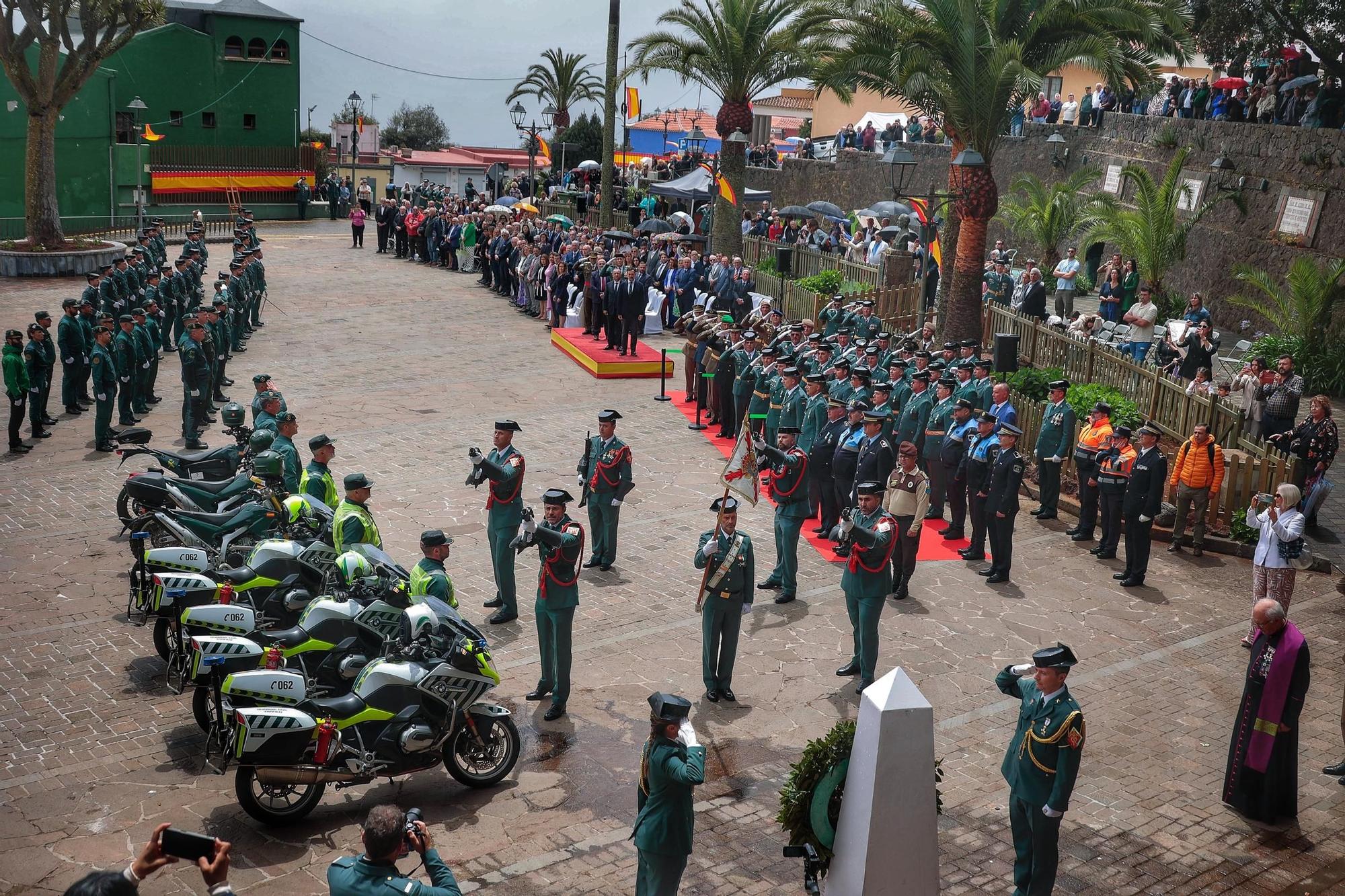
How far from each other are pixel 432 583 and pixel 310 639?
97 centimetres

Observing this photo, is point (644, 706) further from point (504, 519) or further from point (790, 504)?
point (790, 504)

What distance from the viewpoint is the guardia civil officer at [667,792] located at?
659 cm

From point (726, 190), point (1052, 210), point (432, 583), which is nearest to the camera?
point (432, 583)

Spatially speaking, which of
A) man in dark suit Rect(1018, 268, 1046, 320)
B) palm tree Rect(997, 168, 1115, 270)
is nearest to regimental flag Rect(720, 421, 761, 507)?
man in dark suit Rect(1018, 268, 1046, 320)

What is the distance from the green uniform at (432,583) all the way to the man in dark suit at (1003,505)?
6375 millimetres

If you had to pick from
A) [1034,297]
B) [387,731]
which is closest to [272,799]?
[387,731]

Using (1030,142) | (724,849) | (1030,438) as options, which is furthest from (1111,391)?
(1030,142)

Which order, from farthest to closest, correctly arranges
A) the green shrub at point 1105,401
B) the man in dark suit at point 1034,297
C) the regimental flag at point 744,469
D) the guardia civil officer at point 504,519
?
the man in dark suit at point 1034,297 < the green shrub at point 1105,401 < the guardia civil officer at point 504,519 < the regimental flag at point 744,469

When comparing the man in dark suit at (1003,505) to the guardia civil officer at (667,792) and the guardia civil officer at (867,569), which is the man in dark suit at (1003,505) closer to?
the guardia civil officer at (867,569)

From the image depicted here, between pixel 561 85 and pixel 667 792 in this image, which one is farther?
pixel 561 85

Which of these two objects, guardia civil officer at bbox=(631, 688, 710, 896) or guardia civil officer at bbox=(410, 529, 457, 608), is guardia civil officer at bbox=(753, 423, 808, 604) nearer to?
guardia civil officer at bbox=(410, 529, 457, 608)

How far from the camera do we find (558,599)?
9875 mm

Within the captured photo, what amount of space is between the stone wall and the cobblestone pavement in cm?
920

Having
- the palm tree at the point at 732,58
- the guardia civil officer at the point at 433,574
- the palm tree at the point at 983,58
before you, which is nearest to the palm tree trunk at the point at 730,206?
the palm tree at the point at 732,58
